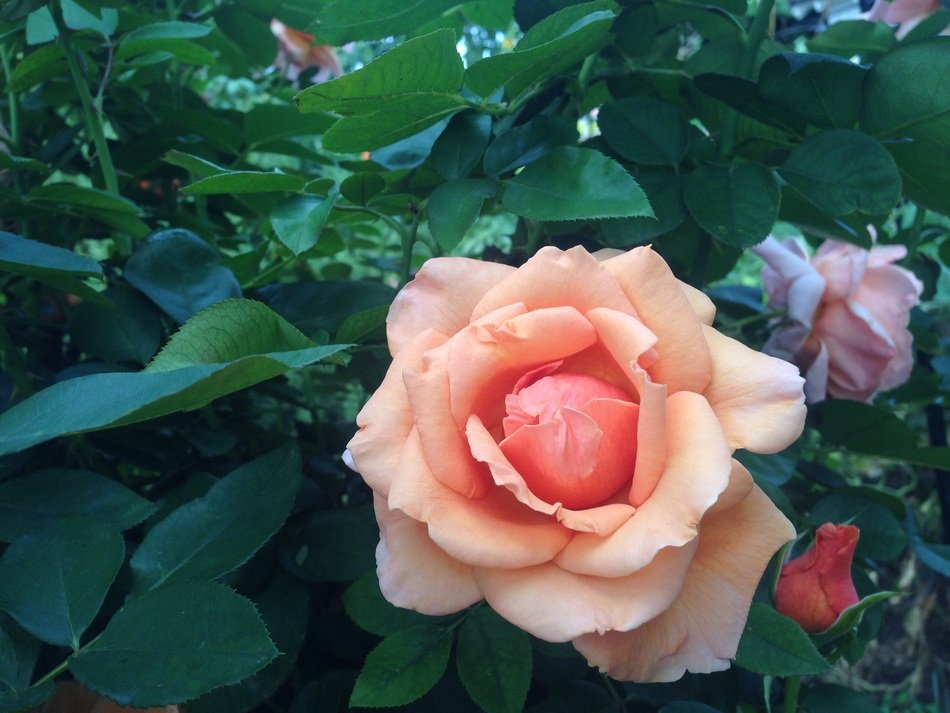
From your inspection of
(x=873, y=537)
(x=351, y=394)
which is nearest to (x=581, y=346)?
(x=873, y=537)

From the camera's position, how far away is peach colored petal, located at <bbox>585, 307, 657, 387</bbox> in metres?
0.36

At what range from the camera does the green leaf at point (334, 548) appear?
0.52 metres

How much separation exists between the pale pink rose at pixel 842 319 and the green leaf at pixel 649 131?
17cm

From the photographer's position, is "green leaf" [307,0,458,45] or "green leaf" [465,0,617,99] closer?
"green leaf" [465,0,617,99]

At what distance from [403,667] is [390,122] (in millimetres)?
333

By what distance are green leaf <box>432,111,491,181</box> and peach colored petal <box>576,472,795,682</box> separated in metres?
0.29

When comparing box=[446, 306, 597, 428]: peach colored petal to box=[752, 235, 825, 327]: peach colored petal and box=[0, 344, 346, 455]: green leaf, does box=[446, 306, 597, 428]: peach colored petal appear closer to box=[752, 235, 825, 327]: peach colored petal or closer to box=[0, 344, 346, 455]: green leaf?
box=[0, 344, 346, 455]: green leaf

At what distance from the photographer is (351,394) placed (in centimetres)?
90

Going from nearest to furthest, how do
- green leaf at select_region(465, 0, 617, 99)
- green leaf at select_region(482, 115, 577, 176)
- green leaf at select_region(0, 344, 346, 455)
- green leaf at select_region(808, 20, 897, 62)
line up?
green leaf at select_region(0, 344, 346, 455) < green leaf at select_region(465, 0, 617, 99) < green leaf at select_region(482, 115, 577, 176) < green leaf at select_region(808, 20, 897, 62)

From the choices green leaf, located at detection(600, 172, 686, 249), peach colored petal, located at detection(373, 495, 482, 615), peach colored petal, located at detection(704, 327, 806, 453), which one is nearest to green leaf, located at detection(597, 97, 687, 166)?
green leaf, located at detection(600, 172, 686, 249)

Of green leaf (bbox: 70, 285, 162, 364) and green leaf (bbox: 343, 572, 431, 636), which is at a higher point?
green leaf (bbox: 70, 285, 162, 364)

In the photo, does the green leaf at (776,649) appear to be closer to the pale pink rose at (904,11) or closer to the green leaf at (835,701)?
the green leaf at (835,701)

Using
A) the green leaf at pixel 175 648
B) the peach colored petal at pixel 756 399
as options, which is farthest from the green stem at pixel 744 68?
the green leaf at pixel 175 648

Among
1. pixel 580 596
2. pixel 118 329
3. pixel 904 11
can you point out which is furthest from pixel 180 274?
pixel 904 11
